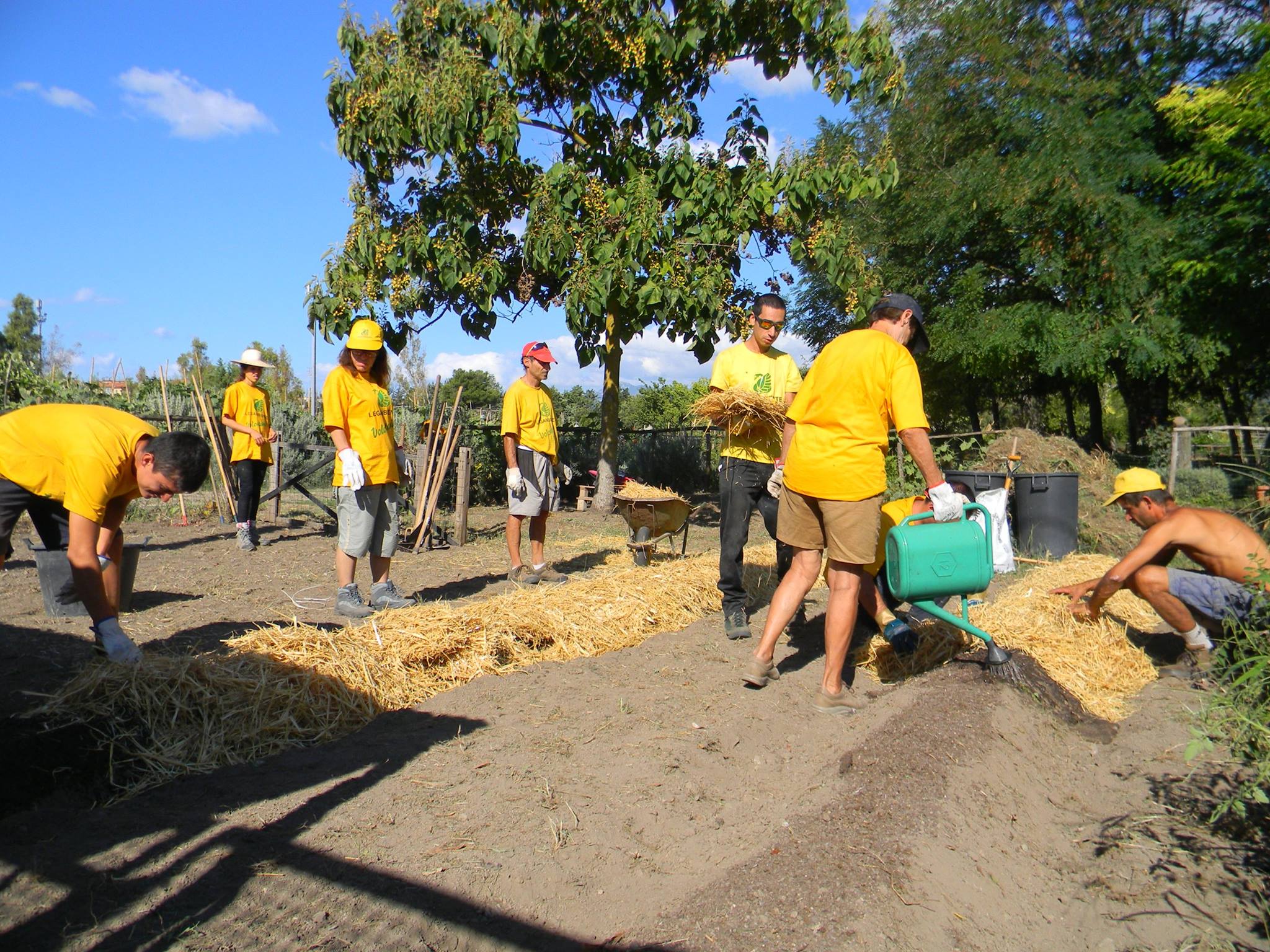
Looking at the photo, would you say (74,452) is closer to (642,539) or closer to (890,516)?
(890,516)

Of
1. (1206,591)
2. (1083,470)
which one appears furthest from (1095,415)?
(1206,591)

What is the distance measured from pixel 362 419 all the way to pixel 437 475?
3.90m

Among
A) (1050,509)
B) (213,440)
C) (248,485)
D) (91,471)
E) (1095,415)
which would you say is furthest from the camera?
(1095,415)

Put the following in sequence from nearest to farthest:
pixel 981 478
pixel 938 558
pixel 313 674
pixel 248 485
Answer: pixel 313 674 < pixel 938 558 < pixel 248 485 < pixel 981 478

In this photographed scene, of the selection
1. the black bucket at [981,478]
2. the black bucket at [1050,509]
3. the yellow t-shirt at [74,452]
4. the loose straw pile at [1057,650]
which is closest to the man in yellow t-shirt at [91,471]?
the yellow t-shirt at [74,452]

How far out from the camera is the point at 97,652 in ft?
13.1

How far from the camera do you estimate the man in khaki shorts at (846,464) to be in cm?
407

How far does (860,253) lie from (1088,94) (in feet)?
31.8

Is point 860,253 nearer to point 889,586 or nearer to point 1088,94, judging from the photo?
point 889,586

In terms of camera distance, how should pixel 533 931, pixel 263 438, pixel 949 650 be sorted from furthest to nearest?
pixel 263 438 < pixel 949 650 < pixel 533 931

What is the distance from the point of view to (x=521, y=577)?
7.05 metres

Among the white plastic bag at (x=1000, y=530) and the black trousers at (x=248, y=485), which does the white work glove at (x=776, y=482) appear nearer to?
the white plastic bag at (x=1000, y=530)

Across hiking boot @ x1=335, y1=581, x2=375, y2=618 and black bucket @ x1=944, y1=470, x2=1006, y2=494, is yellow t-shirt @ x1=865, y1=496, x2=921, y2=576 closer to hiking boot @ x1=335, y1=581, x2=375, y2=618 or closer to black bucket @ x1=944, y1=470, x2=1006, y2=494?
hiking boot @ x1=335, y1=581, x2=375, y2=618

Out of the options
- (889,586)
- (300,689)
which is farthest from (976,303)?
(300,689)
